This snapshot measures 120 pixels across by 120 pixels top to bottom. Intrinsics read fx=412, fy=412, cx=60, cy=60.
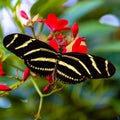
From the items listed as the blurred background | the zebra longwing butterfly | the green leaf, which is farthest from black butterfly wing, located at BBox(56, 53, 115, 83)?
the green leaf

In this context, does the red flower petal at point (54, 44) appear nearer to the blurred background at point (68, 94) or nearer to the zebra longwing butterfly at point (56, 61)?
the zebra longwing butterfly at point (56, 61)

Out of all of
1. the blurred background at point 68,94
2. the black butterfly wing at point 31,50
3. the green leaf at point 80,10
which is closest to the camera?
the black butterfly wing at point 31,50

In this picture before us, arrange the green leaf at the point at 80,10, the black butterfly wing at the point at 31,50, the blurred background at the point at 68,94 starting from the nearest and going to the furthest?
the black butterfly wing at the point at 31,50
the blurred background at the point at 68,94
the green leaf at the point at 80,10

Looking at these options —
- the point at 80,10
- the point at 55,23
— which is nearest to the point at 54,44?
the point at 55,23

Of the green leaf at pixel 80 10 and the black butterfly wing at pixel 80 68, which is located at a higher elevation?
the black butterfly wing at pixel 80 68

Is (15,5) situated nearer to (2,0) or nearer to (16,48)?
(2,0)

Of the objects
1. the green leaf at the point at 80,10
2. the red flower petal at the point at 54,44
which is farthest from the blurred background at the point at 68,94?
the red flower petal at the point at 54,44

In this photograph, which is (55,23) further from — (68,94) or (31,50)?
(68,94)

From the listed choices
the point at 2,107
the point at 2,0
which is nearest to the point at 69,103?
the point at 2,107
